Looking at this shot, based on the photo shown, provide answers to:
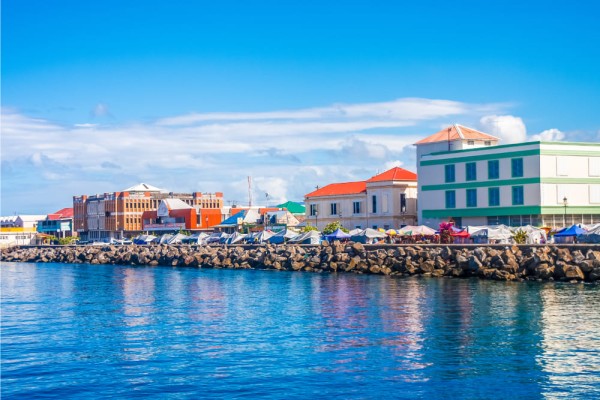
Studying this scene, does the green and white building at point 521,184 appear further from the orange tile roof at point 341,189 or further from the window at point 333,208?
the window at point 333,208

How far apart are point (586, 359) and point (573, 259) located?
26.9 metres

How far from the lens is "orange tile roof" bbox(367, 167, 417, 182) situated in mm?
91438

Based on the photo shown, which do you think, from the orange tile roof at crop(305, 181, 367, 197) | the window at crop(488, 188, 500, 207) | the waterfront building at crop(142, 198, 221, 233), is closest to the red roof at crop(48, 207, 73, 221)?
the waterfront building at crop(142, 198, 221, 233)

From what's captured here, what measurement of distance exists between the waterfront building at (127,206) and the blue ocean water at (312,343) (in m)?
106

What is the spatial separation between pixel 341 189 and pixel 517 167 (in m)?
28.4

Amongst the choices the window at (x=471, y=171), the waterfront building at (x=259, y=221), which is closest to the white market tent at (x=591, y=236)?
the window at (x=471, y=171)

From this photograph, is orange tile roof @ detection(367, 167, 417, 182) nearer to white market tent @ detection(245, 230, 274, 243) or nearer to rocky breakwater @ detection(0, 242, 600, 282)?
white market tent @ detection(245, 230, 274, 243)

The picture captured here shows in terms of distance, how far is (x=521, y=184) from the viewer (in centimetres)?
7450

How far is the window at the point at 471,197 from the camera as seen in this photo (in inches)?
3103

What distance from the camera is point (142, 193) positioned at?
15962 cm

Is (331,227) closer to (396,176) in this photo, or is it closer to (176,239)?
(396,176)

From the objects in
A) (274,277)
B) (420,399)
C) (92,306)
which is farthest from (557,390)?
(274,277)

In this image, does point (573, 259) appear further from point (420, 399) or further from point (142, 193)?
point (142, 193)

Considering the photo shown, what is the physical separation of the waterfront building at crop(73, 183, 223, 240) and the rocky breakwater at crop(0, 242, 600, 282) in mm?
55906
